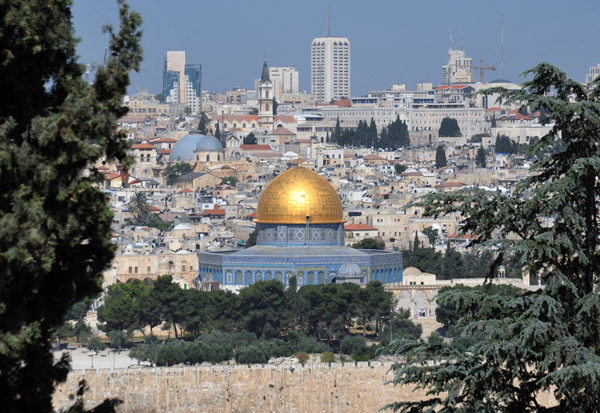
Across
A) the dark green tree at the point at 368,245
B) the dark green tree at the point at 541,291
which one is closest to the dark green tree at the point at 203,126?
the dark green tree at the point at 368,245

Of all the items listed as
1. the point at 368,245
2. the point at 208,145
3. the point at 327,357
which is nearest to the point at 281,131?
Answer: the point at 208,145

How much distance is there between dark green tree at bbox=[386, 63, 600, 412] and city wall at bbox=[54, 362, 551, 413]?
1307 centimetres

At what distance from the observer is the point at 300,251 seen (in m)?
57.1

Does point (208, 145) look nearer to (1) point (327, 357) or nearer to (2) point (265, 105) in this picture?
(2) point (265, 105)

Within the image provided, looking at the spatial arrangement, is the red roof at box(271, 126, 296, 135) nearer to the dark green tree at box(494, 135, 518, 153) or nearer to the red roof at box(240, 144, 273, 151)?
the red roof at box(240, 144, 273, 151)

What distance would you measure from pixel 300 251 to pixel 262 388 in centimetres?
2840

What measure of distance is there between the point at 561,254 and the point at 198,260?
46.1 meters

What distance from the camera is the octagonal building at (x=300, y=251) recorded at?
185ft

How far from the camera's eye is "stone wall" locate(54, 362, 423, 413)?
92.7 feet

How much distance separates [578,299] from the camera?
1480cm

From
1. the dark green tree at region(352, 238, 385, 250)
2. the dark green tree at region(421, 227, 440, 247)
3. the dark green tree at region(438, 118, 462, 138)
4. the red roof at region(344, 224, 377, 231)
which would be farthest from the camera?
the dark green tree at region(438, 118, 462, 138)

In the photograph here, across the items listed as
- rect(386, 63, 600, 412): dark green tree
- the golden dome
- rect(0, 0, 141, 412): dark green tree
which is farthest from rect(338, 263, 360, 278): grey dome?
rect(0, 0, 141, 412): dark green tree

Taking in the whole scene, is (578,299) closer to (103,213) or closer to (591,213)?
(591,213)

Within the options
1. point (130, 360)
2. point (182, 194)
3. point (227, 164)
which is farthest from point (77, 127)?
point (227, 164)
